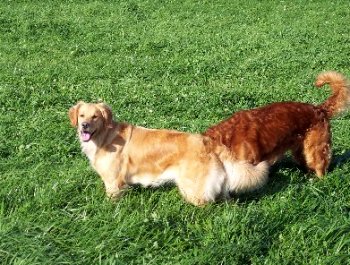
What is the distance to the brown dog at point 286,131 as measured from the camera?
5.34 metres

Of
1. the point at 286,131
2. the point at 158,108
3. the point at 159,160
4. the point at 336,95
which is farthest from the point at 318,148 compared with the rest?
the point at 158,108

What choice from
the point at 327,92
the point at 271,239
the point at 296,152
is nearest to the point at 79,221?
the point at 271,239

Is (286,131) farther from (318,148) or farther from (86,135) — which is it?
(86,135)

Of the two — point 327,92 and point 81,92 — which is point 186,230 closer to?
point 81,92

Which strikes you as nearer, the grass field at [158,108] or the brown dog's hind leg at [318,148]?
the grass field at [158,108]

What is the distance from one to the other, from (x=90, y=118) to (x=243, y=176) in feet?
5.25

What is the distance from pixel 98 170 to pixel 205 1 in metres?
13.4

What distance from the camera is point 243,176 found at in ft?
16.7

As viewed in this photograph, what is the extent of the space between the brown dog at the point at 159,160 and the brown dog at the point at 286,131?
0.17 meters

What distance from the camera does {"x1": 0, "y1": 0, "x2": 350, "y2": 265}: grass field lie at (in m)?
4.33

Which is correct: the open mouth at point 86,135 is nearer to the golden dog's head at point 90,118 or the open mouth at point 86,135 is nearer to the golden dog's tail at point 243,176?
the golden dog's head at point 90,118

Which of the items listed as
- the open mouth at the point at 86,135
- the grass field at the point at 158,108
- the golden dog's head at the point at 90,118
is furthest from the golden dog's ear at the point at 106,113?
the grass field at the point at 158,108

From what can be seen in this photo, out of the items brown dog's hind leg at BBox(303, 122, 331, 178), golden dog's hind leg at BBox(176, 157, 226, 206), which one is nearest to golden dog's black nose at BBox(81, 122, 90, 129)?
golden dog's hind leg at BBox(176, 157, 226, 206)

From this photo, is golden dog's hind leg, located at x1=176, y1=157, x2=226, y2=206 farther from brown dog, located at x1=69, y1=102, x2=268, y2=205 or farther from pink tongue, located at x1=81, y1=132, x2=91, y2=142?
pink tongue, located at x1=81, y1=132, x2=91, y2=142
